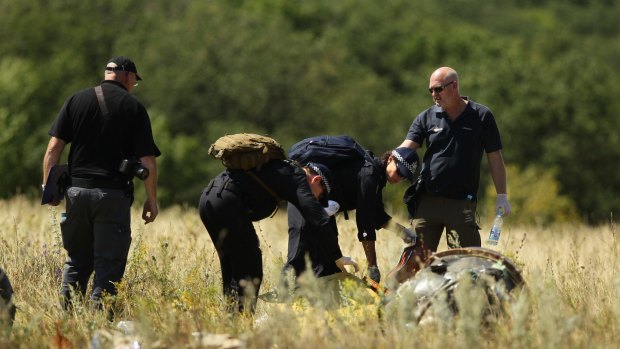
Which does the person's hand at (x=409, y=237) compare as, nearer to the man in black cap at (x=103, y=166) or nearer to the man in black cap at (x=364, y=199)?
the man in black cap at (x=364, y=199)

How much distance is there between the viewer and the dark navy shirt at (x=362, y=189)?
7234 mm

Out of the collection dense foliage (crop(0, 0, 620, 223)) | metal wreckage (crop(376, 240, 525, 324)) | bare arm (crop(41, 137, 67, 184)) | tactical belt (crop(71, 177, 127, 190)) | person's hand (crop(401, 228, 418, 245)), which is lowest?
metal wreckage (crop(376, 240, 525, 324))

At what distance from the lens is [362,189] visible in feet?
23.7

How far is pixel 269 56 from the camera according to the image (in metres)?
60.1

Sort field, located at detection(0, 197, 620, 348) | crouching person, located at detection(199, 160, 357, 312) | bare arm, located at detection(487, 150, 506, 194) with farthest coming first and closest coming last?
1. bare arm, located at detection(487, 150, 506, 194)
2. crouching person, located at detection(199, 160, 357, 312)
3. field, located at detection(0, 197, 620, 348)

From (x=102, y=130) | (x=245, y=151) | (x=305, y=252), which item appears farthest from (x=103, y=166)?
(x=305, y=252)

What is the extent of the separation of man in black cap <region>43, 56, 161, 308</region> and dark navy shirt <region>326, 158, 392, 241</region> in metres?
1.33

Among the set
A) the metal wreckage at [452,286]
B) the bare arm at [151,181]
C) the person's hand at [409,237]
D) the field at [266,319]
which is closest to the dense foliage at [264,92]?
the field at [266,319]

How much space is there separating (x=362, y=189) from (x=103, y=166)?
1744 mm

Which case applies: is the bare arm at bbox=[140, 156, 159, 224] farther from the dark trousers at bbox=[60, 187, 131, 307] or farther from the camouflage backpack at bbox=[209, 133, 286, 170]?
the camouflage backpack at bbox=[209, 133, 286, 170]

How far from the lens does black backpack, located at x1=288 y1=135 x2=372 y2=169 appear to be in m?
7.27

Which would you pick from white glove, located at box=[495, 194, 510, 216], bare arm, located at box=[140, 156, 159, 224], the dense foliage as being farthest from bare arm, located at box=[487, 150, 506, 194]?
the dense foliage

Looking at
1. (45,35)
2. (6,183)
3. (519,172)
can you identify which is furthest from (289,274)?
(45,35)

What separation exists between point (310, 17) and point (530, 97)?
29.3 meters
